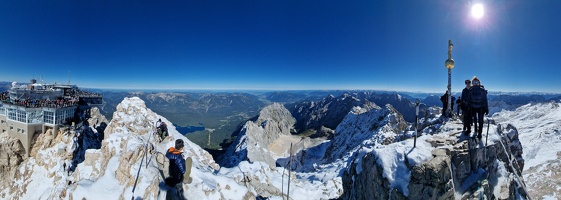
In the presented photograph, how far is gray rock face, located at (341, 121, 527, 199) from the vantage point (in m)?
13.9

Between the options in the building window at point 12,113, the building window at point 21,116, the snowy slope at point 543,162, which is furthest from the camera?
the snowy slope at point 543,162

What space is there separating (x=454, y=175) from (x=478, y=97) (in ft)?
15.2

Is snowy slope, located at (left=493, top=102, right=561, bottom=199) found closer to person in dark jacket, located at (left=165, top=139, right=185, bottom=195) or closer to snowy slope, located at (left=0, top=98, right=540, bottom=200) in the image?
snowy slope, located at (left=0, top=98, right=540, bottom=200)

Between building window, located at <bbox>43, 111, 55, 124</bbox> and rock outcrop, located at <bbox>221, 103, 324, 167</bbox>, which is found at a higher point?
building window, located at <bbox>43, 111, 55, 124</bbox>

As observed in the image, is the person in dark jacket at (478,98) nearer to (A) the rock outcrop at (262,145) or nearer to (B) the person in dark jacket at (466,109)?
(B) the person in dark jacket at (466,109)

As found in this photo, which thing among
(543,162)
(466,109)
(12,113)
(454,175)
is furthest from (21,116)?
(543,162)

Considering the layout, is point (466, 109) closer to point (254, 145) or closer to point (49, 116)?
point (49, 116)

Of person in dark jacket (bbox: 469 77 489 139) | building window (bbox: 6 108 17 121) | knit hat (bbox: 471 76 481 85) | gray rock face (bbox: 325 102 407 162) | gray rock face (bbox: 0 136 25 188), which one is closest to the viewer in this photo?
person in dark jacket (bbox: 469 77 489 139)

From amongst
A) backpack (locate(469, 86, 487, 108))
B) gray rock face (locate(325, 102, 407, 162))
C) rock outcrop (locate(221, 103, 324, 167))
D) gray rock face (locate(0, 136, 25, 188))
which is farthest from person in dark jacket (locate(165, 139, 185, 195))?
rock outcrop (locate(221, 103, 324, 167))

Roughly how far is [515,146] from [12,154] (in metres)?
73.0

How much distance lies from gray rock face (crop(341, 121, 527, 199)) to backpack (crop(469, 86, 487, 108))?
255 cm

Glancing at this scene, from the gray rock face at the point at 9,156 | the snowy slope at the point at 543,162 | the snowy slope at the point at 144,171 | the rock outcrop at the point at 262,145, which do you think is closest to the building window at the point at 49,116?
the snowy slope at the point at 144,171

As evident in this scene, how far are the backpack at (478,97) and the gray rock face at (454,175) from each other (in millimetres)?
2546

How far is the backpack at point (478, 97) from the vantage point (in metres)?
14.5
